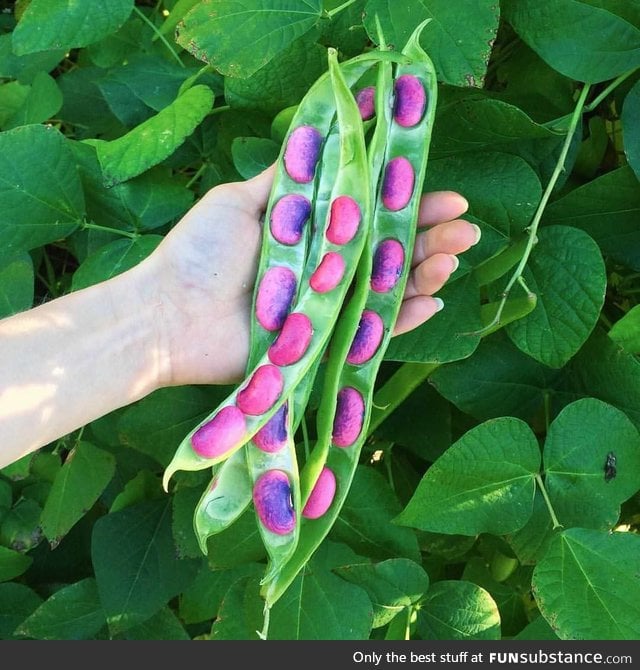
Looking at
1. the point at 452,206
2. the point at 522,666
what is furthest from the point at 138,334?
the point at 522,666

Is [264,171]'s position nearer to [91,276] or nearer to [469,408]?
[91,276]

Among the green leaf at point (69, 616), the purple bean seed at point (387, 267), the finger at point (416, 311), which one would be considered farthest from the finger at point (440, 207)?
the green leaf at point (69, 616)

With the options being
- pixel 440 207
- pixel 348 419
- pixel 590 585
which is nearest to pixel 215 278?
pixel 348 419

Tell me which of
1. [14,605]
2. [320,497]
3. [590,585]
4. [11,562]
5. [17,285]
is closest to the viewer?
[590,585]

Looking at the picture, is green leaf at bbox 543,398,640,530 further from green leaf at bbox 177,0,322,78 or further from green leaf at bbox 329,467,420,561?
green leaf at bbox 177,0,322,78

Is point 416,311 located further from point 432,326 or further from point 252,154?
point 252,154

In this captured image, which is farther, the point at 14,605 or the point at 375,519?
the point at 14,605

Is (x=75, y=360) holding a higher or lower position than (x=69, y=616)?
higher
